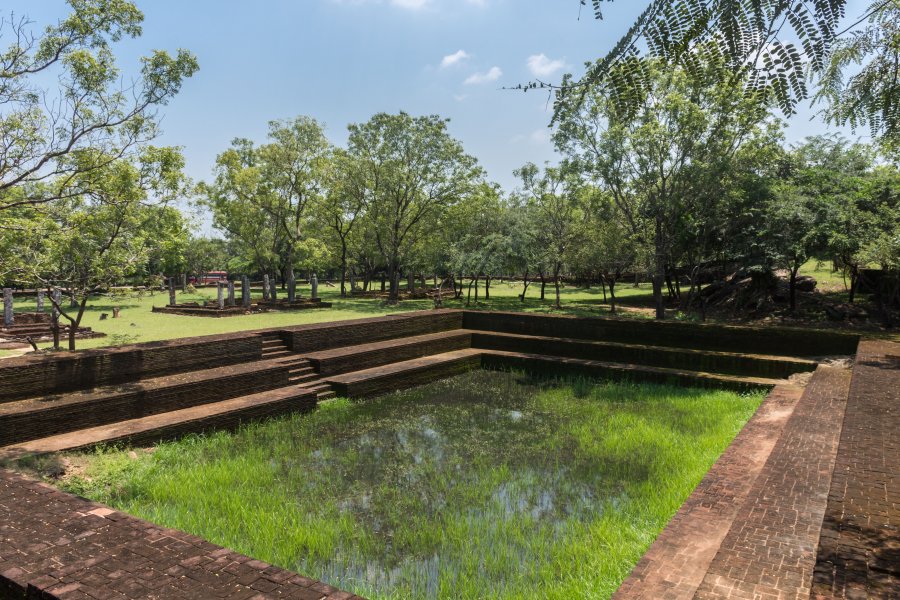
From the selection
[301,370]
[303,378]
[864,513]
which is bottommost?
[303,378]

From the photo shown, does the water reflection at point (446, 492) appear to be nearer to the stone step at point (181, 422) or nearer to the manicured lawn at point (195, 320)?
the stone step at point (181, 422)

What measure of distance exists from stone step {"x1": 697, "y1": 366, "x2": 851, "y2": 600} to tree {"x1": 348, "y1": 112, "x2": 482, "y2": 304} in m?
24.2

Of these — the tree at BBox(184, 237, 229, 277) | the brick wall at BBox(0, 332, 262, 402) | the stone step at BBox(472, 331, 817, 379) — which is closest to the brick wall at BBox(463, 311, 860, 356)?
the stone step at BBox(472, 331, 817, 379)

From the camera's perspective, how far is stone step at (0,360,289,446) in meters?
7.25

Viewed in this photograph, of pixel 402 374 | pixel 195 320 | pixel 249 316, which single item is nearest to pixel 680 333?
pixel 402 374

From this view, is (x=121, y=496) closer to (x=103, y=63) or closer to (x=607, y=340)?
(x=103, y=63)

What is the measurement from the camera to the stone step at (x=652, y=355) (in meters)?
12.0

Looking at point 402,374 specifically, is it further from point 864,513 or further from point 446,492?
point 864,513

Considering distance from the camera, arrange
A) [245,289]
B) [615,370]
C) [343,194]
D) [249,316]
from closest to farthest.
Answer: [615,370]
[249,316]
[245,289]
[343,194]

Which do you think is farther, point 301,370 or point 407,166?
point 407,166

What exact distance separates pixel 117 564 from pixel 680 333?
13.5 m

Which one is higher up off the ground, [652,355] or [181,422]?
[652,355]

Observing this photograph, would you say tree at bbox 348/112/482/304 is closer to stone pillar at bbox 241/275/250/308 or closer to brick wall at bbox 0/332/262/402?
stone pillar at bbox 241/275/250/308

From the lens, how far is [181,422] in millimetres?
8141
